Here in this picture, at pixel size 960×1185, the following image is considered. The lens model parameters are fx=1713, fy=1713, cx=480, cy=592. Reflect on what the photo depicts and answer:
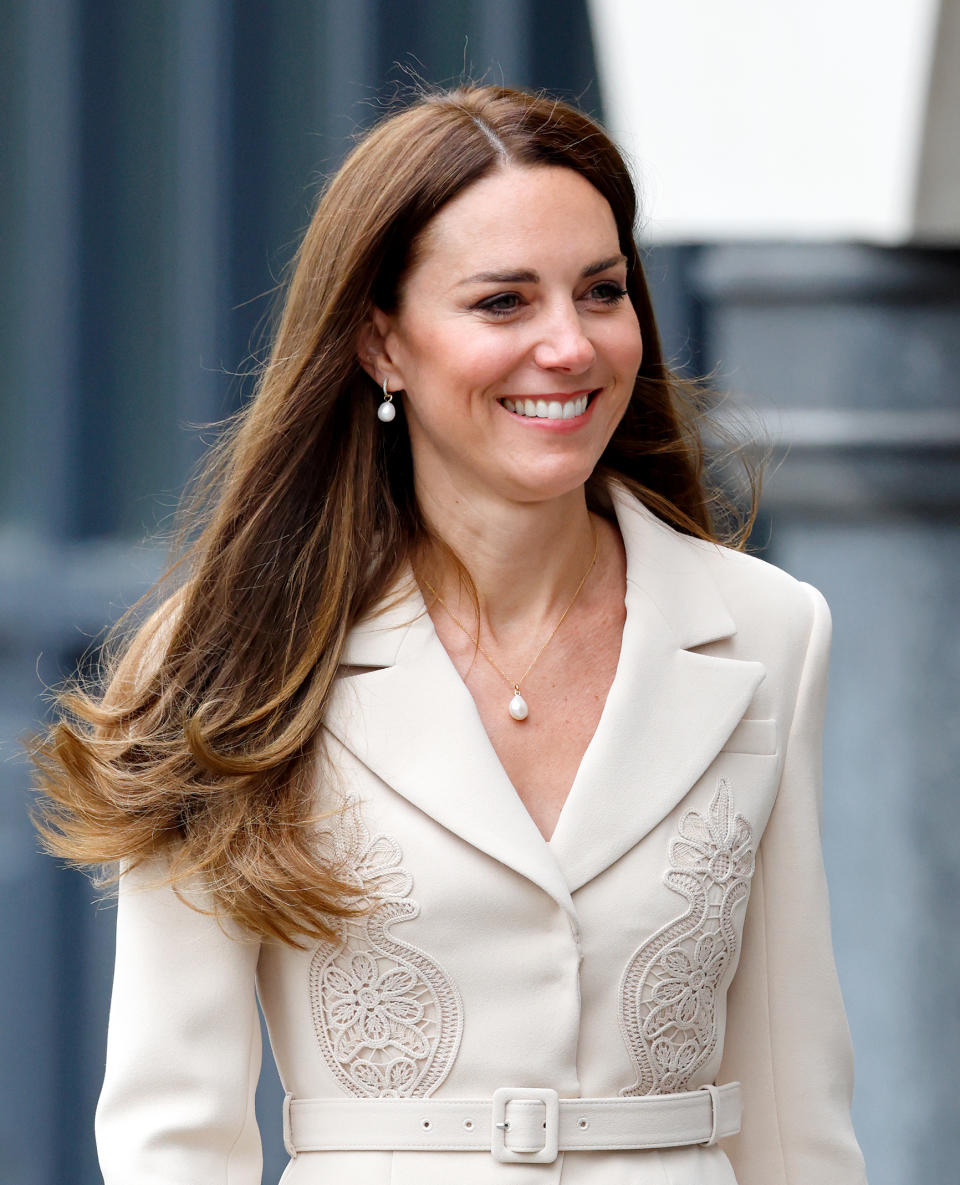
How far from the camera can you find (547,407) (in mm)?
1828

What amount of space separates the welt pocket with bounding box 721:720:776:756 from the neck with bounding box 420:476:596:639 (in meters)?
0.25

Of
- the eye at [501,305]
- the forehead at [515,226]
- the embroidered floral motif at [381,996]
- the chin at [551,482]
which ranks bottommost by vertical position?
the embroidered floral motif at [381,996]

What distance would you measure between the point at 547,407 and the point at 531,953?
1.90 ft

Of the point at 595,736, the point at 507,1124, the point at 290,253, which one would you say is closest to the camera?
the point at 507,1124

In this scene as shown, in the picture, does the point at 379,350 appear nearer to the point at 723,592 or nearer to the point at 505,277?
the point at 505,277

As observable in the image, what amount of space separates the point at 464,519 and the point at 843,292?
6.77 ft

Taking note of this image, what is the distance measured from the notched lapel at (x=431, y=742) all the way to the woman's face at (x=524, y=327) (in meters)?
0.23

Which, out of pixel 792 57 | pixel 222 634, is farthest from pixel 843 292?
pixel 222 634

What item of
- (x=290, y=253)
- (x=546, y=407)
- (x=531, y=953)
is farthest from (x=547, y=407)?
(x=290, y=253)

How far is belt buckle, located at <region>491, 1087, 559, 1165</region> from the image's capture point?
1790 mm

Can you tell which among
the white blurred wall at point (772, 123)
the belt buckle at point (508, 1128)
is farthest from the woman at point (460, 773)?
the white blurred wall at point (772, 123)

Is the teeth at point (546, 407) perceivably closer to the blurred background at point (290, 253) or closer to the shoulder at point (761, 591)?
the shoulder at point (761, 591)

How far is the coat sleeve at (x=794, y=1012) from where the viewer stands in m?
1.96

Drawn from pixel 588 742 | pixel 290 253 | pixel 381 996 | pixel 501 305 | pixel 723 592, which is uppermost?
pixel 501 305
